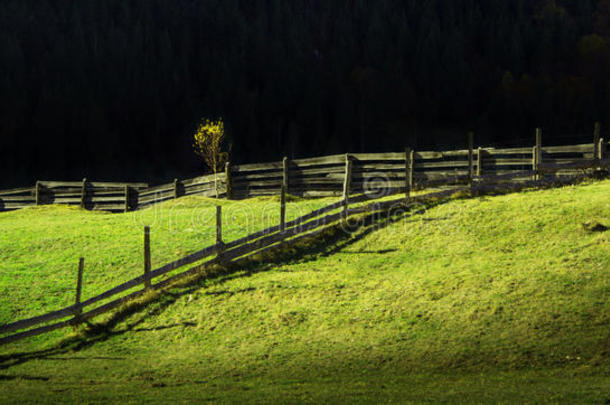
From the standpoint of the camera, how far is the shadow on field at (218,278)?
51.2 ft

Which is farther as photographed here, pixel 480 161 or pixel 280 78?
pixel 280 78

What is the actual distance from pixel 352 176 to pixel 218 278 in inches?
453

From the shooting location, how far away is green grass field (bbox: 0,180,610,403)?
39.2 ft

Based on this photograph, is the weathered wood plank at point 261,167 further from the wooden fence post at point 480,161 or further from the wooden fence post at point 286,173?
the wooden fence post at point 480,161

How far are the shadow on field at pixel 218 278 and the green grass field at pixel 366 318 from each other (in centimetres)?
7

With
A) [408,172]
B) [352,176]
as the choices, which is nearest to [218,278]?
[408,172]

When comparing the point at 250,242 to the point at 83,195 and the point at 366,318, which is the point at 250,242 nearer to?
the point at 366,318

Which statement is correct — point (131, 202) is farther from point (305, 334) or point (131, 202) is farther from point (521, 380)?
point (521, 380)

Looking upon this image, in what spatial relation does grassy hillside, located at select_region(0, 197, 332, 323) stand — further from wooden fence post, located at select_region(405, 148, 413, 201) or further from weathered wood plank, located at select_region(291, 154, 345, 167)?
wooden fence post, located at select_region(405, 148, 413, 201)

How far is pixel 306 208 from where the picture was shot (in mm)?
26750

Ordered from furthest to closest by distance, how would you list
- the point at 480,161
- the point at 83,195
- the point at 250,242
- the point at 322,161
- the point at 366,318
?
the point at 83,195, the point at 322,161, the point at 480,161, the point at 250,242, the point at 366,318

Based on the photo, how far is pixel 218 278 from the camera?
19.1m

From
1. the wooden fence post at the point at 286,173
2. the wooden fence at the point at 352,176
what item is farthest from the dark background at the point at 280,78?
the wooden fence post at the point at 286,173

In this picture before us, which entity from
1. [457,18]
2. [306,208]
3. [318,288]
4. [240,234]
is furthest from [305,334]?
[457,18]
